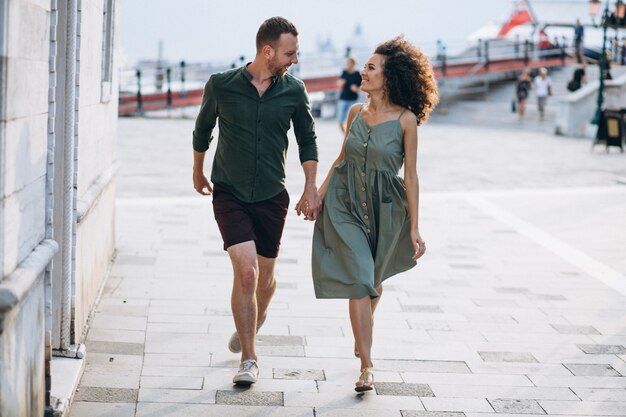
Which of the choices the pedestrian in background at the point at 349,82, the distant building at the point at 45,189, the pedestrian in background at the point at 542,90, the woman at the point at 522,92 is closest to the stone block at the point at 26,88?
the distant building at the point at 45,189

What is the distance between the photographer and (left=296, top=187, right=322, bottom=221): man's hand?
17.9 feet

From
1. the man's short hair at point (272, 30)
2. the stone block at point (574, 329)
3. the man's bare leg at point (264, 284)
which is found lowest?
the stone block at point (574, 329)

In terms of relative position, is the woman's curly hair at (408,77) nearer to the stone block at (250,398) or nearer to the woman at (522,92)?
the stone block at (250,398)

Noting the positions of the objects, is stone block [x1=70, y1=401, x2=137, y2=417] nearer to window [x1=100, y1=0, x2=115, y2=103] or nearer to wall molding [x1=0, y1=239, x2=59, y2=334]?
wall molding [x1=0, y1=239, x2=59, y2=334]

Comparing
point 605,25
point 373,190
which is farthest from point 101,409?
point 605,25

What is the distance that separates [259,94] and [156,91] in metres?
27.6

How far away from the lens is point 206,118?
5.55m

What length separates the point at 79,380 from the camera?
5.27 metres

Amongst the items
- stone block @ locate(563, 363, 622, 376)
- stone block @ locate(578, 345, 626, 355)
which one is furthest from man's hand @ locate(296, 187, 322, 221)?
stone block @ locate(578, 345, 626, 355)

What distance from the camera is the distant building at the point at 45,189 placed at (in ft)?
11.6

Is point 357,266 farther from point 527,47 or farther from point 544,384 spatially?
point 527,47

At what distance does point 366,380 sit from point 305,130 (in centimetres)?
128

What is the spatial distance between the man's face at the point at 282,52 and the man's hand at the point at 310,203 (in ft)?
1.97

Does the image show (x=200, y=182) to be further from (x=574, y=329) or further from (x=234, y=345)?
(x=574, y=329)
